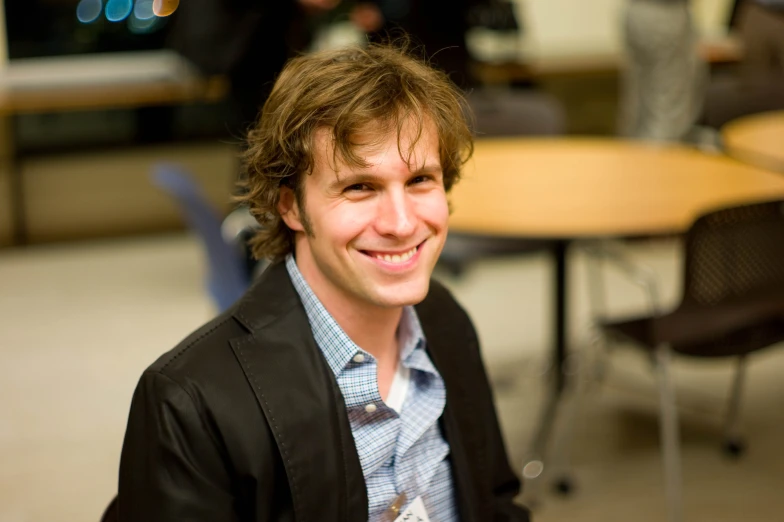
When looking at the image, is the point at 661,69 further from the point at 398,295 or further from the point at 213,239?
the point at 398,295

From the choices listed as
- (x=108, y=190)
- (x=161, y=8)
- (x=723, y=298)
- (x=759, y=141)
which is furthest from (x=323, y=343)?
(x=161, y=8)

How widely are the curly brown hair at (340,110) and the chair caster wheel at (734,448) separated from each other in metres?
2.13

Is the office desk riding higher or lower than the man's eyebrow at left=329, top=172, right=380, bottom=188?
lower

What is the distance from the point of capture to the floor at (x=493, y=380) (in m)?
2.99

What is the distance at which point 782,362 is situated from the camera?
3.91 m

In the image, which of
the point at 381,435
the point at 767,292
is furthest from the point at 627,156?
the point at 381,435

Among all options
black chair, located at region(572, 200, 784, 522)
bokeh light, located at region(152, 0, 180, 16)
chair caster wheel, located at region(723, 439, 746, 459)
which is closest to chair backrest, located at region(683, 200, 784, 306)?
black chair, located at region(572, 200, 784, 522)

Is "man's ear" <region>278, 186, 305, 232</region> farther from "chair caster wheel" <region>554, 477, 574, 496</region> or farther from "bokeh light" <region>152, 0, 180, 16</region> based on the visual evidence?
"bokeh light" <region>152, 0, 180, 16</region>

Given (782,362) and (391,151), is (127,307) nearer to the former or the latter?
(782,362)

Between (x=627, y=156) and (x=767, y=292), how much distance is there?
35.3 inches

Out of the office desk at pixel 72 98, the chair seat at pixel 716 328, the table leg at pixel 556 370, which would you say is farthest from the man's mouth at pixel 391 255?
the office desk at pixel 72 98

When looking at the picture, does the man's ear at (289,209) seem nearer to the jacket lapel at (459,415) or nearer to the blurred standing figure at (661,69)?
the jacket lapel at (459,415)

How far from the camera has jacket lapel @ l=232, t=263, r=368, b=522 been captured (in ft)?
4.21

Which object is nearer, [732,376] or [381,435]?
[381,435]
